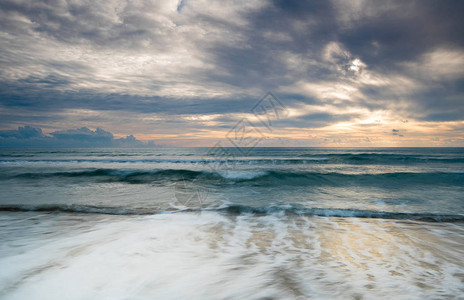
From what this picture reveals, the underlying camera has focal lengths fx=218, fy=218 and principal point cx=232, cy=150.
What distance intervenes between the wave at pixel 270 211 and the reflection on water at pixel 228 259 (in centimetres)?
52

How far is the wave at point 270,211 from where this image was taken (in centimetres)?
529

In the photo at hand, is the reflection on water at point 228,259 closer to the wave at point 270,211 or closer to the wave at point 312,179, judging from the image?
the wave at point 270,211

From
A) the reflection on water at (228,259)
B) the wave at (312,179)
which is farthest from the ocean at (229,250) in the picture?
the wave at (312,179)

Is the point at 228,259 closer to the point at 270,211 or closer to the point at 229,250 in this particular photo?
the point at 229,250

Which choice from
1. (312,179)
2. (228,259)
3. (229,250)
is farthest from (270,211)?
(312,179)

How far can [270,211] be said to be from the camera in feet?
19.2

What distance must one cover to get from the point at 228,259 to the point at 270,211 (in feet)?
9.75

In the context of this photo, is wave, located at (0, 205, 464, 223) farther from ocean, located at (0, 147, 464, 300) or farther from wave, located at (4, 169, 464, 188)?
wave, located at (4, 169, 464, 188)

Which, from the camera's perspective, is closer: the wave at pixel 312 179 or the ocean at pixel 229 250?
the ocean at pixel 229 250

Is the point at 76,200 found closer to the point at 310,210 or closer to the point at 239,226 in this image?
the point at 239,226

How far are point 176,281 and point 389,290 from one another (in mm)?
2317

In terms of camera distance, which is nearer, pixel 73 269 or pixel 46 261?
pixel 73 269

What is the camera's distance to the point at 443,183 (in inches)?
434

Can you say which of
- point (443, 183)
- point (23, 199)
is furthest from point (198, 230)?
point (443, 183)
